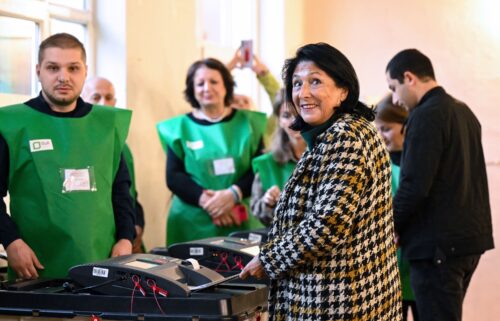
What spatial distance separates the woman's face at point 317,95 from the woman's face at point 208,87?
1.95 m

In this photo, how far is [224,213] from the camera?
3963 mm

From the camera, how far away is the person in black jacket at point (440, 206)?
3.20 m

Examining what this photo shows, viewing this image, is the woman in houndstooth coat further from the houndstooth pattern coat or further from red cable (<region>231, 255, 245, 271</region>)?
red cable (<region>231, 255, 245, 271</region>)

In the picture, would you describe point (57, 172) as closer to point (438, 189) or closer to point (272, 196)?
point (272, 196)

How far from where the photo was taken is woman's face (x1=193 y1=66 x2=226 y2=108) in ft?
13.4

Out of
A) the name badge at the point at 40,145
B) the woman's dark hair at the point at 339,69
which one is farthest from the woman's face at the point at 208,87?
the woman's dark hair at the point at 339,69

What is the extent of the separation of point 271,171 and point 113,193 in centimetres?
97

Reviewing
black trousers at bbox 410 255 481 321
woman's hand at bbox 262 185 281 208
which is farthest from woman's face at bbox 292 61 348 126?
woman's hand at bbox 262 185 281 208

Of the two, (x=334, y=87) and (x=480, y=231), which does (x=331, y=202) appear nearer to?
(x=334, y=87)

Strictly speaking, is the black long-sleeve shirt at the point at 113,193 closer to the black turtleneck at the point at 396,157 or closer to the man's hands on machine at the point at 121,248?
the man's hands on machine at the point at 121,248

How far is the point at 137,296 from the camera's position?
2.20 metres

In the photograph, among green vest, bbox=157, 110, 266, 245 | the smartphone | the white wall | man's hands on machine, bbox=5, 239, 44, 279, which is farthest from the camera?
the smartphone

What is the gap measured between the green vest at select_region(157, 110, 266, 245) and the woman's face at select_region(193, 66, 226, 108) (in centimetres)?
12

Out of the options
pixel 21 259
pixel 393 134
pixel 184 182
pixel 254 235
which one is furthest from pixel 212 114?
pixel 21 259
